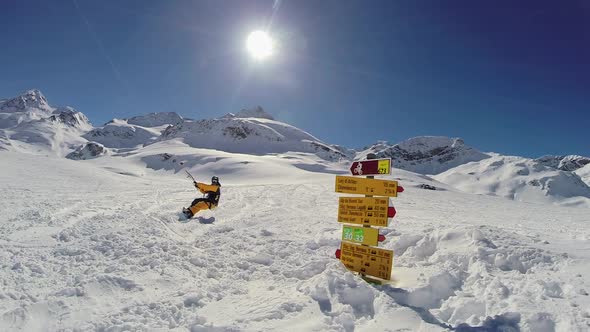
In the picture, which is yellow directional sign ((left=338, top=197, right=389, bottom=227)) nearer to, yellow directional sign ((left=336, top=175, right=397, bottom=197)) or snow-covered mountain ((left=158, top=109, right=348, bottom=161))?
yellow directional sign ((left=336, top=175, right=397, bottom=197))

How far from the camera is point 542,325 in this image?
14.5ft

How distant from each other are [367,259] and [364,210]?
0.97 m

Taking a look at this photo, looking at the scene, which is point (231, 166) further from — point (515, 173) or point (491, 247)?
point (515, 173)

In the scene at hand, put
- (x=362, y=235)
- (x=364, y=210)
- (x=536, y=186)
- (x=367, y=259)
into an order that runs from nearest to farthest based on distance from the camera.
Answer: (x=367, y=259) → (x=362, y=235) → (x=364, y=210) → (x=536, y=186)

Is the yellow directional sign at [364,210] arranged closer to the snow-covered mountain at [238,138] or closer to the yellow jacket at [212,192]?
the yellow jacket at [212,192]

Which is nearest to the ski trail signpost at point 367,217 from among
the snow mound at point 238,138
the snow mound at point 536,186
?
the snow mound at point 238,138

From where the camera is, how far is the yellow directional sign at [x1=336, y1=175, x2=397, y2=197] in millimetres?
7117

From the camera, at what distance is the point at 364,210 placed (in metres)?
7.45

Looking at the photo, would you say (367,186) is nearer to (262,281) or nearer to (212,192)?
(262,281)

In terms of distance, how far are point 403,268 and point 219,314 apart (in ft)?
13.3

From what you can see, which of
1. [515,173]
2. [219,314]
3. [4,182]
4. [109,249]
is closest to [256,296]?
[219,314]

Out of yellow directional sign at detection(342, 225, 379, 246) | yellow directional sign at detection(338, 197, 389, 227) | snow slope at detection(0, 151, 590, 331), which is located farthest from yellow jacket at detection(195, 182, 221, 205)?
yellow directional sign at detection(342, 225, 379, 246)

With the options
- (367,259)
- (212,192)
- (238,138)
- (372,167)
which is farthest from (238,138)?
(367,259)

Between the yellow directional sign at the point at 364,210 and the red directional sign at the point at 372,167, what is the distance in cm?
54
